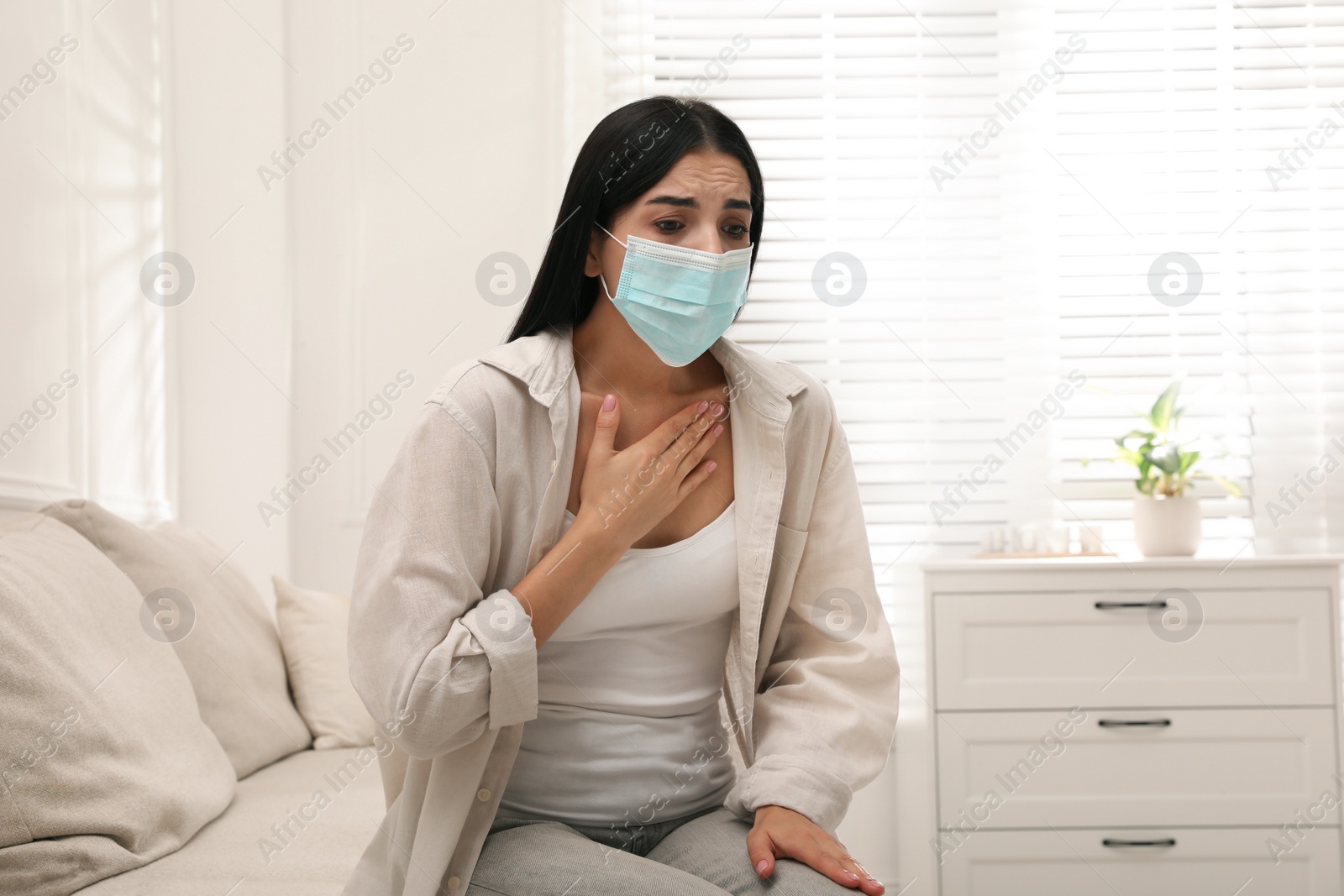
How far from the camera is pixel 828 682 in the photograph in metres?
1.24

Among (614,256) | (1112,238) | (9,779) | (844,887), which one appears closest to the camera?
(844,887)

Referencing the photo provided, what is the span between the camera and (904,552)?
2877 mm

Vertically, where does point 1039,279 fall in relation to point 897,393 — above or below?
above

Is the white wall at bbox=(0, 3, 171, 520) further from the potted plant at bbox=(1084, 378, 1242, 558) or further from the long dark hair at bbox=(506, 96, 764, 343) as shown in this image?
the potted plant at bbox=(1084, 378, 1242, 558)

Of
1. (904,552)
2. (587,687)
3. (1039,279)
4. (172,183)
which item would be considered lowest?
(904,552)

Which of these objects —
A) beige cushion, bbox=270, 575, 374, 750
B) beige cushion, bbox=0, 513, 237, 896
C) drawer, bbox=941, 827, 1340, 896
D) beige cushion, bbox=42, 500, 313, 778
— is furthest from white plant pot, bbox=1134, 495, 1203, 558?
beige cushion, bbox=0, 513, 237, 896

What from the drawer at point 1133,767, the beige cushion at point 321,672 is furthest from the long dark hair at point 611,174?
the drawer at point 1133,767

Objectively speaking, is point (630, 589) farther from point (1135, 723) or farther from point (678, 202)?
point (1135, 723)

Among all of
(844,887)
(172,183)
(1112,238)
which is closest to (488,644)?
(844,887)

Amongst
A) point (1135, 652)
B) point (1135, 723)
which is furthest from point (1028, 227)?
point (1135, 723)

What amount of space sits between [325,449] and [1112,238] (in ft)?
7.72

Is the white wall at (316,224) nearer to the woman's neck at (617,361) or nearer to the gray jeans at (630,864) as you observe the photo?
the woman's neck at (617,361)

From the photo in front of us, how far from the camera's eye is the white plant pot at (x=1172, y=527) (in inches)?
100

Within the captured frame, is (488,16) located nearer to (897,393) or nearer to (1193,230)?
(897,393)
